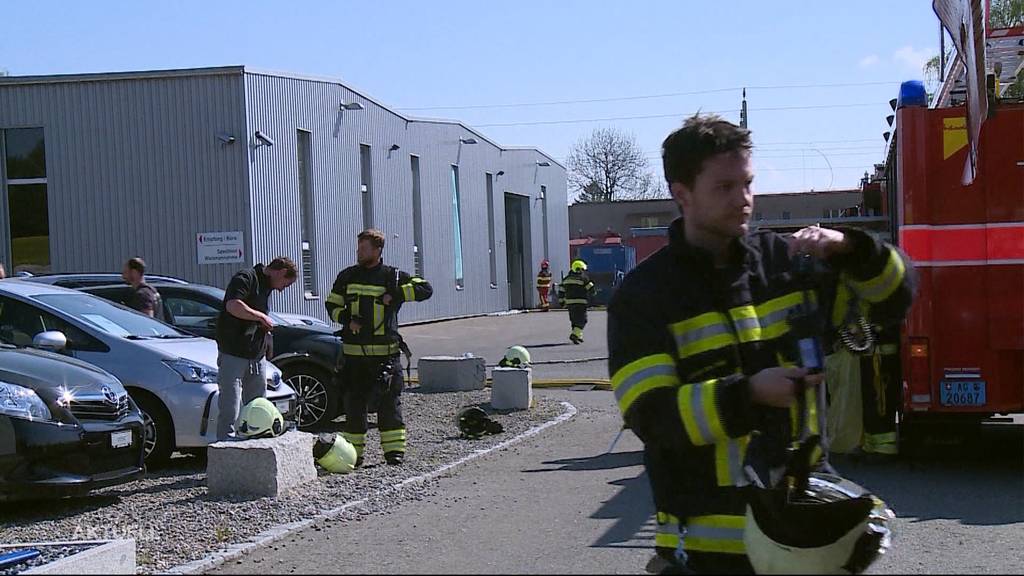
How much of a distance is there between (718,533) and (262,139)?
1044 inches

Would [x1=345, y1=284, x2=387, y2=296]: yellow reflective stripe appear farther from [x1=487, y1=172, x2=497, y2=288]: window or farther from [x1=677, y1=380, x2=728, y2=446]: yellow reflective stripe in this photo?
[x1=487, y1=172, x2=497, y2=288]: window

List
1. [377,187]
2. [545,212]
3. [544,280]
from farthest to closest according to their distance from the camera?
[545,212], [544,280], [377,187]

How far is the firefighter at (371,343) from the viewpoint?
34.9 feet

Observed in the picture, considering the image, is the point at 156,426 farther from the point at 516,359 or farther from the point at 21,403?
the point at 516,359

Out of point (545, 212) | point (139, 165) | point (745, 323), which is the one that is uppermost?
point (139, 165)

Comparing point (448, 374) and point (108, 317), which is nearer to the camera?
point (108, 317)

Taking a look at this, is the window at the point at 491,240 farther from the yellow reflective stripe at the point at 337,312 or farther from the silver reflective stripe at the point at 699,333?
the silver reflective stripe at the point at 699,333

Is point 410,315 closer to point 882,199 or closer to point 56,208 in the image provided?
point 56,208

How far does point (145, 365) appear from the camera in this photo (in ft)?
34.3

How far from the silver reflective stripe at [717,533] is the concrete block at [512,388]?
39.0 ft

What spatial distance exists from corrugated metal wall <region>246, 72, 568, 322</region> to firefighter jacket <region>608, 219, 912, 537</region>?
25907 millimetres

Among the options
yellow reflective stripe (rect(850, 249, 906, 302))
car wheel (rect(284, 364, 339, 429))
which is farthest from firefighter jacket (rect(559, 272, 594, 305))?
yellow reflective stripe (rect(850, 249, 906, 302))

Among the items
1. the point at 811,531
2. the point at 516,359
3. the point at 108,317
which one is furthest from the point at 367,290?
the point at 811,531

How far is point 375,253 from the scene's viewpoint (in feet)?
35.4
